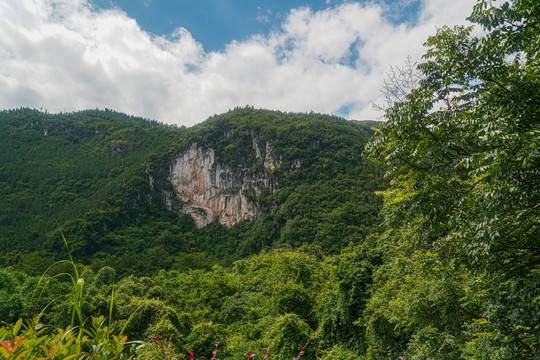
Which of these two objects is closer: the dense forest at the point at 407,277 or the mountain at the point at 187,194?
the dense forest at the point at 407,277

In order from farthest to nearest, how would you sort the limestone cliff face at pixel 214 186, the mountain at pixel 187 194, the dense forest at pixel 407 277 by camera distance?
the limestone cliff face at pixel 214 186
the mountain at pixel 187 194
the dense forest at pixel 407 277

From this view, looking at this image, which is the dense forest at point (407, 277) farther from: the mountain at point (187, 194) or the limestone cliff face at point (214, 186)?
the limestone cliff face at point (214, 186)

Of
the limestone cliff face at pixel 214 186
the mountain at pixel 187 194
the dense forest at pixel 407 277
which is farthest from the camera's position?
the limestone cliff face at pixel 214 186

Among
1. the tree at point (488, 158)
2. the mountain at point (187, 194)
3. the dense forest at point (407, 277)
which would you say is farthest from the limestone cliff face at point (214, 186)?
the tree at point (488, 158)

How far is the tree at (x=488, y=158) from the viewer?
3.57 m

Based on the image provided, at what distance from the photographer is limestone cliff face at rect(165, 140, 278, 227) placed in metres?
82.2

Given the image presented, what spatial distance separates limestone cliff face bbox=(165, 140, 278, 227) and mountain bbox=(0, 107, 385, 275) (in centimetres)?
33

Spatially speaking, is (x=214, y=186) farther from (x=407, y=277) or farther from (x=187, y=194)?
(x=407, y=277)

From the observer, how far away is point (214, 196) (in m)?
86.2

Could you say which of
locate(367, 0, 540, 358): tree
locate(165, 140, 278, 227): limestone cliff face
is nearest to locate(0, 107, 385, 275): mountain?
locate(165, 140, 278, 227): limestone cliff face

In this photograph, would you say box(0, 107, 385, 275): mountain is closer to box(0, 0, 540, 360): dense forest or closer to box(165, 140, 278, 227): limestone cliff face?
box(165, 140, 278, 227): limestone cliff face

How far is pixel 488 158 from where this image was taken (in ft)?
11.1

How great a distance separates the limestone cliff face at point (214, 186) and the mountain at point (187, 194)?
332 mm

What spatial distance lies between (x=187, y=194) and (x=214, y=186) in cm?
1046
